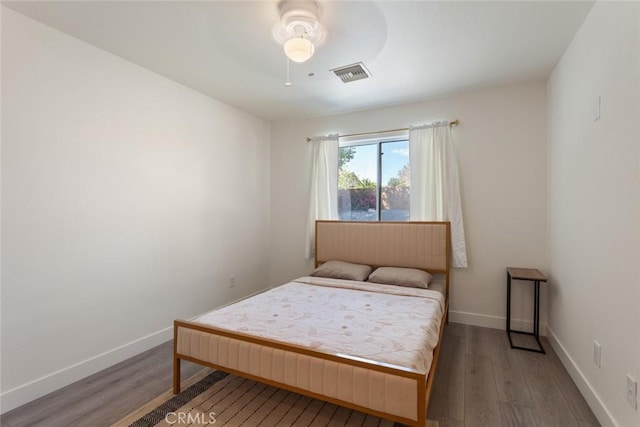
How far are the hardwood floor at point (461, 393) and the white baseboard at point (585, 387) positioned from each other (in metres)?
0.04

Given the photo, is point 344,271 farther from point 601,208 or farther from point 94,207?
point 94,207

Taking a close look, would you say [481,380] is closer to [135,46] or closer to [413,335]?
[413,335]

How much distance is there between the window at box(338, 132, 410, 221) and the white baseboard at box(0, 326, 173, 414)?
266 cm

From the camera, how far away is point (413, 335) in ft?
6.22

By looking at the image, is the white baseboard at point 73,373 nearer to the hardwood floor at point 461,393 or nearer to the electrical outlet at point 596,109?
the hardwood floor at point 461,393

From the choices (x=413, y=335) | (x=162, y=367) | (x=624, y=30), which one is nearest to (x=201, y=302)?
(x=162, y=367)

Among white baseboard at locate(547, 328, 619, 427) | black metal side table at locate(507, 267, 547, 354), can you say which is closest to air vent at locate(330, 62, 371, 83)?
black metal side table at locate(507, 267, 547, 354)

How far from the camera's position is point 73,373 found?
2.25m

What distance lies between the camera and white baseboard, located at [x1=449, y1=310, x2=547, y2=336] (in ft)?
10.1

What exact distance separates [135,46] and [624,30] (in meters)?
3.28

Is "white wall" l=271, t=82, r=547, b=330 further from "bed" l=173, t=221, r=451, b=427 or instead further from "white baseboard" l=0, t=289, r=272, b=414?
"white baseboard" l=0, t=289, r=272, b=414

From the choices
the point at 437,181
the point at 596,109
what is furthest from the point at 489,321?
the point at 596,109

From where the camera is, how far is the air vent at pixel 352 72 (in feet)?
8.78

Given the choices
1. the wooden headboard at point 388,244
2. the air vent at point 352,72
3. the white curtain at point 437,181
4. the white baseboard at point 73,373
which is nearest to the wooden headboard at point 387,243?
the wooden headboard at point 388,244
